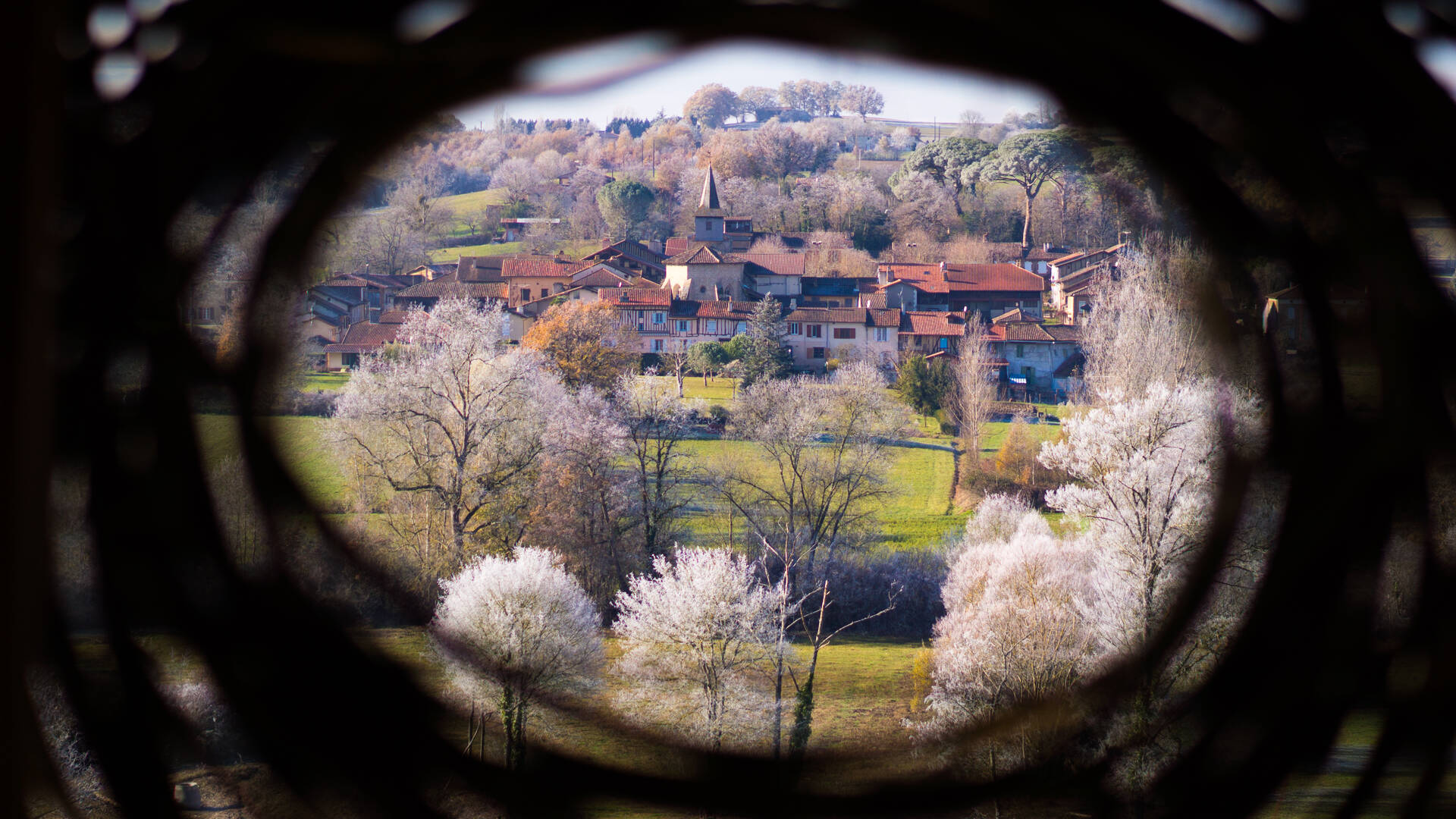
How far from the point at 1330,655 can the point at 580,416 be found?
764 inches

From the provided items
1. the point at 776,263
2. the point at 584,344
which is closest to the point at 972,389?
the point at 584,344

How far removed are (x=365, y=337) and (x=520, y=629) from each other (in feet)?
30.1

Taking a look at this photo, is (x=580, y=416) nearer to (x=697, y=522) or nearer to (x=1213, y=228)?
(x=697, y=522)

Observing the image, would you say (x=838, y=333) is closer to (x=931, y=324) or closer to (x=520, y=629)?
(x=931, y=324)

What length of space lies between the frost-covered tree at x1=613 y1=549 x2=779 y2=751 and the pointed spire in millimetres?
27182

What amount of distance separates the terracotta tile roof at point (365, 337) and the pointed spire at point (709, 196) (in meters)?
21.8

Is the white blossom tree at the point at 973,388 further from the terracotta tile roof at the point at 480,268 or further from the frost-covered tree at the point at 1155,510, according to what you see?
the terracotta tile roof at the point at 480,268

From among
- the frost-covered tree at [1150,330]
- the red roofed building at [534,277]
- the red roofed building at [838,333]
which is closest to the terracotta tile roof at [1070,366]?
the frost-covered tree at [1150,330]

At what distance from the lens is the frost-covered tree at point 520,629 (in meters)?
13.5

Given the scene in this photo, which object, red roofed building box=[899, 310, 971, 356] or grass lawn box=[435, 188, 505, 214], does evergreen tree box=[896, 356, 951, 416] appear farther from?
grass lawn box=[435, 188, 505, 214]

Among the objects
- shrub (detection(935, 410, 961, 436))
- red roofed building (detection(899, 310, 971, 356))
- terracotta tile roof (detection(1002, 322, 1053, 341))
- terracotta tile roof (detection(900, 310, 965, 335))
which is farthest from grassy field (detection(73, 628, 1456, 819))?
terracotta tile roof (detection(900, 310, 965, 335))

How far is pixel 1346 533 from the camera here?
119 centimetres

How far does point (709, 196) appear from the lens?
137 ft

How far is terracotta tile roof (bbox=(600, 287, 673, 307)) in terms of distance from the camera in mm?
30547
